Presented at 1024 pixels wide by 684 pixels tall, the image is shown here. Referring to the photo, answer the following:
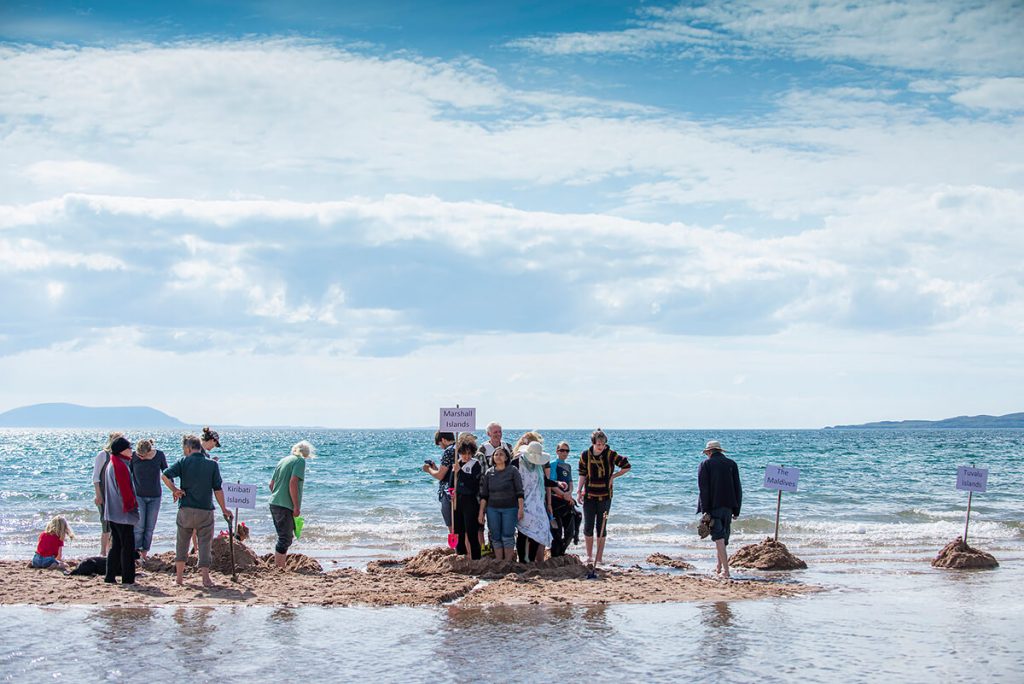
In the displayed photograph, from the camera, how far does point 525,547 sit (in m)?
12.2

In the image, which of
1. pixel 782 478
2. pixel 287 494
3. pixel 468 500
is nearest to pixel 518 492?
pixel 468 500

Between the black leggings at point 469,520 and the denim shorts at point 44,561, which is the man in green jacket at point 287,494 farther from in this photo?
the denim shorts at point 44,561

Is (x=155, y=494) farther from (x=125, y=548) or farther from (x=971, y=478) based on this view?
(x=971, y=478)

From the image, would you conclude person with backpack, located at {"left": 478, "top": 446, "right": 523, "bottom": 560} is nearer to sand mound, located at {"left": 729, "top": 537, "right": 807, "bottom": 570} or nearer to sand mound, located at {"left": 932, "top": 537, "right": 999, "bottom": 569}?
sand mound, located at {"left": 729, "top": 537, "right": 807, "bottom": 570}

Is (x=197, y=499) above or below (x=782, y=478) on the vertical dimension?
below

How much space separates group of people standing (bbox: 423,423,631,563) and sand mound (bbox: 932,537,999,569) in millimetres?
4904

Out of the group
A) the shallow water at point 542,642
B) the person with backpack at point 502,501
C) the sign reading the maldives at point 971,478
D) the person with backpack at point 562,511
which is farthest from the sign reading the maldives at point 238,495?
the sign reading the maldives at point 971,478

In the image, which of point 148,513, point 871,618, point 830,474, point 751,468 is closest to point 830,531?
point 871,618

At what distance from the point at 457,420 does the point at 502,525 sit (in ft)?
5.06

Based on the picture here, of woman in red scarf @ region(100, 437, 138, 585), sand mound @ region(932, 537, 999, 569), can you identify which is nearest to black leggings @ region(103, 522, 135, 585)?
woman in red scarf @ region(100, 437, 138, 585)

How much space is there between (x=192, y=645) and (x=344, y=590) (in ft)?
9.65

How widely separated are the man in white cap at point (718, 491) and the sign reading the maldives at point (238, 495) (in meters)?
5.35

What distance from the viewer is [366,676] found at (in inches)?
279

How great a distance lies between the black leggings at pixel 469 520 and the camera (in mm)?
12242
